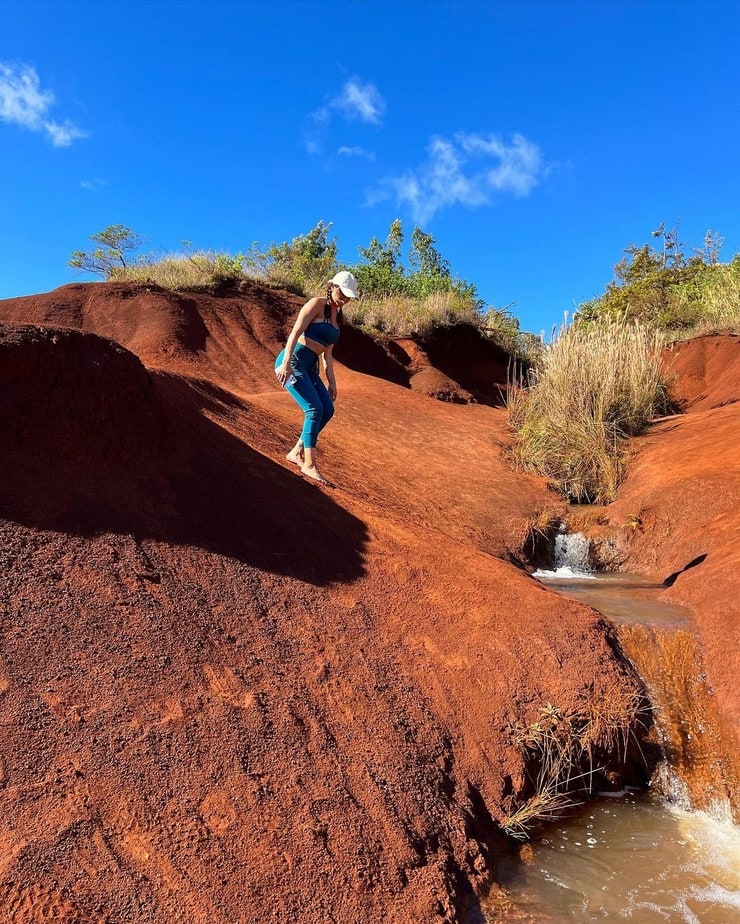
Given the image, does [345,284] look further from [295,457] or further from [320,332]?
[295,457]

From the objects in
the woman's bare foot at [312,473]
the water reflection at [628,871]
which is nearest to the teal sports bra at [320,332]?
the woman's bare foot at [312,473]

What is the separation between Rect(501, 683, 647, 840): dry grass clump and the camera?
297 centimetres

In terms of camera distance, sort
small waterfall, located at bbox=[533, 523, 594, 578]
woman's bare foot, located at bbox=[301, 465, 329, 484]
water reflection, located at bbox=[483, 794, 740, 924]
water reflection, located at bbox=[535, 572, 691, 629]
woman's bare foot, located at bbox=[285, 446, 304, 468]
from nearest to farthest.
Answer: water reflection, located at bbox=[483, 794, 740, 924], water reflection, located at bbox=[535, 572, 691, 629], woman's bare foot, located at bbox=[301, 465, 329, 484], woman's bare foot, located at bbox=[285, 446, 304, 468], small waterfall, located at bbox=[533, 523, 594, 578]

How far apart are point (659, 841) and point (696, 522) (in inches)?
148

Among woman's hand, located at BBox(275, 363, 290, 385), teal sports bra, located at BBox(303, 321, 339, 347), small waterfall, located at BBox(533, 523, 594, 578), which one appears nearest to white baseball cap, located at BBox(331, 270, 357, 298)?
teal sports bra, located at BBox(303, 321, 339, 347)

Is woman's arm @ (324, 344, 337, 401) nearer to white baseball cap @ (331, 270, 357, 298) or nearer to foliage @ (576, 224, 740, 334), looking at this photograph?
white baseball cap @ (331, 270, 357, 298)

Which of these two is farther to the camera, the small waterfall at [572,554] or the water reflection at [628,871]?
the small waterfall at [572,554]

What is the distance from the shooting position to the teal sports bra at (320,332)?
486cm

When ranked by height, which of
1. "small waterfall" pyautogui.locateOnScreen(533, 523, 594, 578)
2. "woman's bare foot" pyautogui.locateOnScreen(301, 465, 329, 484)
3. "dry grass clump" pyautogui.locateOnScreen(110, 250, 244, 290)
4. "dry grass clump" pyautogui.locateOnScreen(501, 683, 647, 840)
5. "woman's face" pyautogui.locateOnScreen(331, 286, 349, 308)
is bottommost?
"dry grass clump" pyautogui.locateOnScreen(501, 683, 647, 840)

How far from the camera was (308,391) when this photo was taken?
484 centimetres

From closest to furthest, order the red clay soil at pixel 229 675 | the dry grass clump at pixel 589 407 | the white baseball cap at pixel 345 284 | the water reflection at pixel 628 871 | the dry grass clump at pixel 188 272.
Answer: the red clay soil at pixel 229 675 < the water reflection at pixel 628 871 < the white baseball cap at pixel 345 284 < the dry grass clump at pixel 589 407 < the dry grass clump at pixel 188 272

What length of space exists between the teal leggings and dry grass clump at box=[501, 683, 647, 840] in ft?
8.66

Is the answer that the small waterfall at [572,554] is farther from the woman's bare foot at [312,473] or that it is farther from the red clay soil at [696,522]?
the woman's bare foot at [312,473]

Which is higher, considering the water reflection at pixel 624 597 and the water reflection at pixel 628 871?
the water reflection at pixel 624 597
